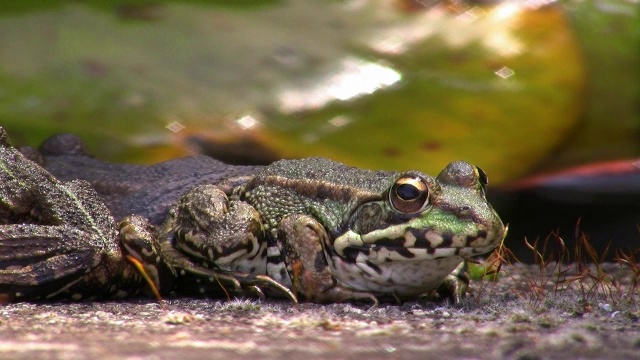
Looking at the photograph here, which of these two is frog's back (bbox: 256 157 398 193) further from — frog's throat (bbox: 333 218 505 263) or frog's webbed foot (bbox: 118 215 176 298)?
frog's webbed foot (bbox: 118 215 176 298)

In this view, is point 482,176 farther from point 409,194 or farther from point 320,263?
point 320,263

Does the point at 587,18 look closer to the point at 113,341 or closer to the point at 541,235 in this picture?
the point at 541,235

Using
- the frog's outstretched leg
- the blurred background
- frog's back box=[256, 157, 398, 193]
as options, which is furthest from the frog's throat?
the blurred background

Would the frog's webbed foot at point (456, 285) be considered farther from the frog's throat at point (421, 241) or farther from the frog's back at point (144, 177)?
the frog's back at point (144, 177)

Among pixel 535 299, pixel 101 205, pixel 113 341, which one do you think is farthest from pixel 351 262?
pixel 113 341

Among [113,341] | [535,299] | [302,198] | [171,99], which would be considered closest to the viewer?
[113,341]

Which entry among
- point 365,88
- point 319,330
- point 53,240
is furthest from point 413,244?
point 365,88
